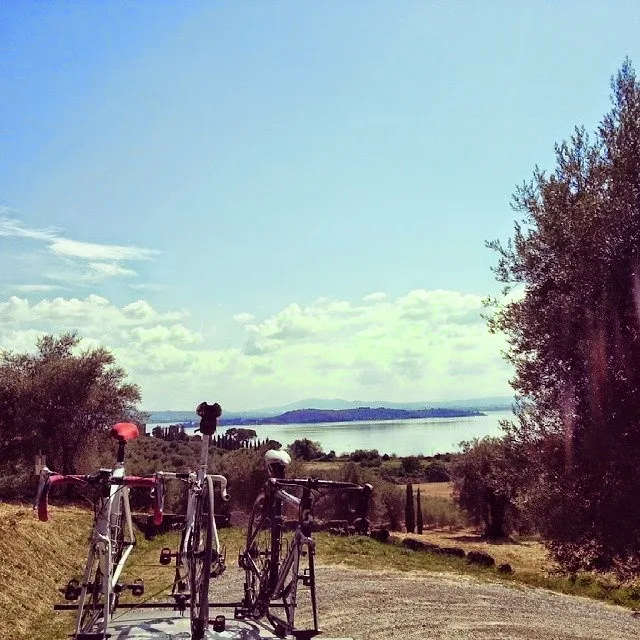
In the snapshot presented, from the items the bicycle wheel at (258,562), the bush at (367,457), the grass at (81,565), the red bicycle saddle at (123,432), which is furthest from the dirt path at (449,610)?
the bush at (367,457)

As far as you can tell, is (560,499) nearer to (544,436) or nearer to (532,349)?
(544,436)

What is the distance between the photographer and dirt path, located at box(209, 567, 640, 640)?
10.5 meters

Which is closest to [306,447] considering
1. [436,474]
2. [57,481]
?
[436,474]

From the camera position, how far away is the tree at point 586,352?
8.50 meters

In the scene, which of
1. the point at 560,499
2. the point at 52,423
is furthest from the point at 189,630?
the point at 52,423

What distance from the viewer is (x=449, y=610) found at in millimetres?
11969

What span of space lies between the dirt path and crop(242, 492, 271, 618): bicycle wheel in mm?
2668

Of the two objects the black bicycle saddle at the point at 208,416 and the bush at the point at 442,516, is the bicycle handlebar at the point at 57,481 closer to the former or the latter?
the black bicycle saddle at the point at 208,416

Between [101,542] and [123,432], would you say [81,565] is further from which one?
[101,542]

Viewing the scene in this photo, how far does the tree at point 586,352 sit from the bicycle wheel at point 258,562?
4.01 m

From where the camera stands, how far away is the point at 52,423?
27875 millimetres

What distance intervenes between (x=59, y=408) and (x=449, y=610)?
20.4 metres

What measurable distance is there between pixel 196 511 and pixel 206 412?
89 centimetres

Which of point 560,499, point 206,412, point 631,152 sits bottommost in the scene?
point 560,499
